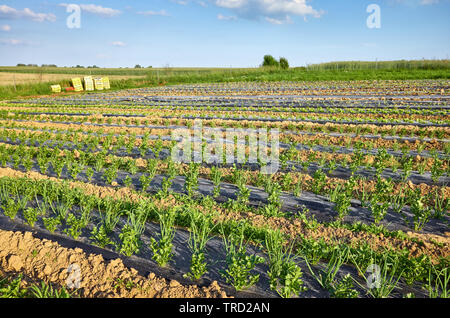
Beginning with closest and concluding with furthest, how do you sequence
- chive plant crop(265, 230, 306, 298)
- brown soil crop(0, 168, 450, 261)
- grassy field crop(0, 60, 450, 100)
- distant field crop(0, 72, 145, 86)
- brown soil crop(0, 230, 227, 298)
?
chive plant crop(265, 230, 306, 298)
brown soil crop(0, 230, 227, 298)
brown soil crop(0, 168, 450, 261)
grassy field crop(0, 60, 450, 100)
distant field crop(0, 72, 145, 86)

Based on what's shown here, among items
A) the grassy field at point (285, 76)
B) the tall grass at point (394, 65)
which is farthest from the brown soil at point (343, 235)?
the tall grass at point (394, 65)

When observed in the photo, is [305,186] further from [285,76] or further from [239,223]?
[285,76]

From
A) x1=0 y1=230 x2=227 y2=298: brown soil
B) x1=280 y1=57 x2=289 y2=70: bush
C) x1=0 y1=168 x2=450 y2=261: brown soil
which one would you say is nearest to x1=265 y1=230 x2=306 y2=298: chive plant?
x1=0 y1=230 x2=227 y2=298: brown soil

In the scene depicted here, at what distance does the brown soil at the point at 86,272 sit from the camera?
3121 mm

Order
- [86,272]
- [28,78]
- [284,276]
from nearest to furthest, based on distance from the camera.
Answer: [284,276]
[86,272]
[28,78]

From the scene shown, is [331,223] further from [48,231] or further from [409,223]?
[48,231]

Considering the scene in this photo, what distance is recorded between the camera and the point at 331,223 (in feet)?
14.1

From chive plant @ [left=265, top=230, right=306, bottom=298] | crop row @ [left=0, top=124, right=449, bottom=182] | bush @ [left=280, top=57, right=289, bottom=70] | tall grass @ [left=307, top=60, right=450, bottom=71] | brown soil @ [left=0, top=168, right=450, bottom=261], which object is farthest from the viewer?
bush @ [left=280, top=57, right=289, bottom=70]

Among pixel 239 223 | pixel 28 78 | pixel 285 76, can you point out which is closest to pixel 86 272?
pixel 239 223

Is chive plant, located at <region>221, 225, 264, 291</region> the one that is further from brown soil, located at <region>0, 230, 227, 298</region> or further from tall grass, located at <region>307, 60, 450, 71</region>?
tall grass, located at <region>307, 60, 450, 71</region>

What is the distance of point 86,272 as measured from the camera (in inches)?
133

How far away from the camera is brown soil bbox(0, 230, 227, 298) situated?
312 centimetres

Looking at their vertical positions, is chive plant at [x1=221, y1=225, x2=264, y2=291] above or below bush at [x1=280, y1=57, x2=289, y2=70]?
below
